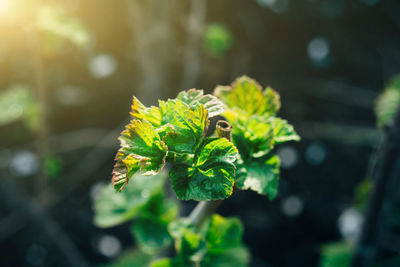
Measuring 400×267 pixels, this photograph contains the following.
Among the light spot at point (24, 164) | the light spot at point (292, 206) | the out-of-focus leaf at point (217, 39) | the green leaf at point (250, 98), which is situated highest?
the out-of-focus leaf at point (217, 39)

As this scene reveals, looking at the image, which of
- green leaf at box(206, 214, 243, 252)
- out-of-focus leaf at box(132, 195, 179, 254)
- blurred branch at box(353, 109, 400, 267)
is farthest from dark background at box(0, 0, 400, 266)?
green leaf at box(206, 214, 243, 252)

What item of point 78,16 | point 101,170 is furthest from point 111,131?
point 78,16

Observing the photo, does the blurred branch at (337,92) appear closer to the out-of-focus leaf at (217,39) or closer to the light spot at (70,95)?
the out-of-focus leaf at (217,39)

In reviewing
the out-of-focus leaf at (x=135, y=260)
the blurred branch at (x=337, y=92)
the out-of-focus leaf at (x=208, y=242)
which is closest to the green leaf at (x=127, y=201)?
the out-of-focus leaf at (x=208, y=242)

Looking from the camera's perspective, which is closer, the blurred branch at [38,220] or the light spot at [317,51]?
the blurred branch at [38,220]

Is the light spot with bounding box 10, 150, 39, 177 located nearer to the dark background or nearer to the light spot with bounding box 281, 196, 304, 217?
the dark background

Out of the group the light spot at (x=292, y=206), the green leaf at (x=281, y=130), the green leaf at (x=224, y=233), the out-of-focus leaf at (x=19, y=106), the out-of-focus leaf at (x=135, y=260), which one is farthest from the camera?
the light spot at (x=292, y=206)

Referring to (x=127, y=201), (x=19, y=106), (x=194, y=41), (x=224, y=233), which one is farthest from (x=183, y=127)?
(x=194, y=41)

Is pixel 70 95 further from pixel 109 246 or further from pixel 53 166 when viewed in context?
pixel 109 246
